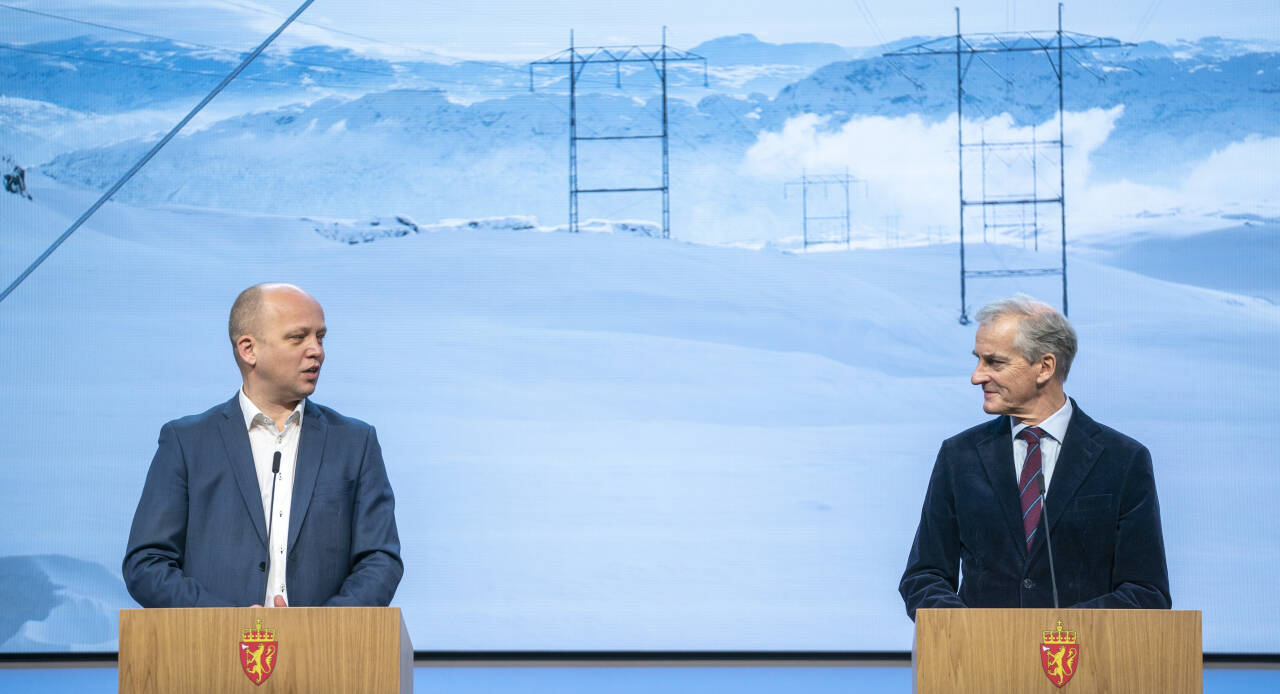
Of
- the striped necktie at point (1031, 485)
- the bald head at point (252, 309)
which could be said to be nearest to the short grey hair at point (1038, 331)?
the striped necktie at point (1031, 485)

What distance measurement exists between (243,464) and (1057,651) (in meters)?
1.52

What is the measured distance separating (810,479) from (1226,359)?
164cm

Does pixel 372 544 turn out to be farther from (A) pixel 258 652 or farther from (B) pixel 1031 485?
(B) pixel 1031 485

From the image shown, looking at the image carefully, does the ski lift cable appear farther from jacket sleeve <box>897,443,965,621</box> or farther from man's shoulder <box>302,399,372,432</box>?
jacket sleeve <box>897,443,965,621</box>

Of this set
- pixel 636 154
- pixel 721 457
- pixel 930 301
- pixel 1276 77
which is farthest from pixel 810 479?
pixel 1276 77

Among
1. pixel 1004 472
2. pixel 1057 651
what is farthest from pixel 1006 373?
pixel 1057 651

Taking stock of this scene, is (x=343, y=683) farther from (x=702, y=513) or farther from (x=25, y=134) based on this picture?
(x=25, y=134)

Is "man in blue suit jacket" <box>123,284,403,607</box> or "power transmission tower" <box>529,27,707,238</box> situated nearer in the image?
"man in blue suit jacket" <box>123,284,403,607</box>

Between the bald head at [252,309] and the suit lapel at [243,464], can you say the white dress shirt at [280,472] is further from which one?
the bald head at [252,309]

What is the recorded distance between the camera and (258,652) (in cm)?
215

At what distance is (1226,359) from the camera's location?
5113 millimetres

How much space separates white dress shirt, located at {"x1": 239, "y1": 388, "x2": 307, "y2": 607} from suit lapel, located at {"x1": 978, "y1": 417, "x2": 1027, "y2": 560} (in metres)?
1.38

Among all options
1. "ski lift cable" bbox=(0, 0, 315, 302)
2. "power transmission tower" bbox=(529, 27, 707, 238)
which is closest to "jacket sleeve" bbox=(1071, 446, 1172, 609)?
"power transmission tower" bbox=(529, 27, 707, 238)

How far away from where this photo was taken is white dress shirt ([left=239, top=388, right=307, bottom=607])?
8.59 feet
